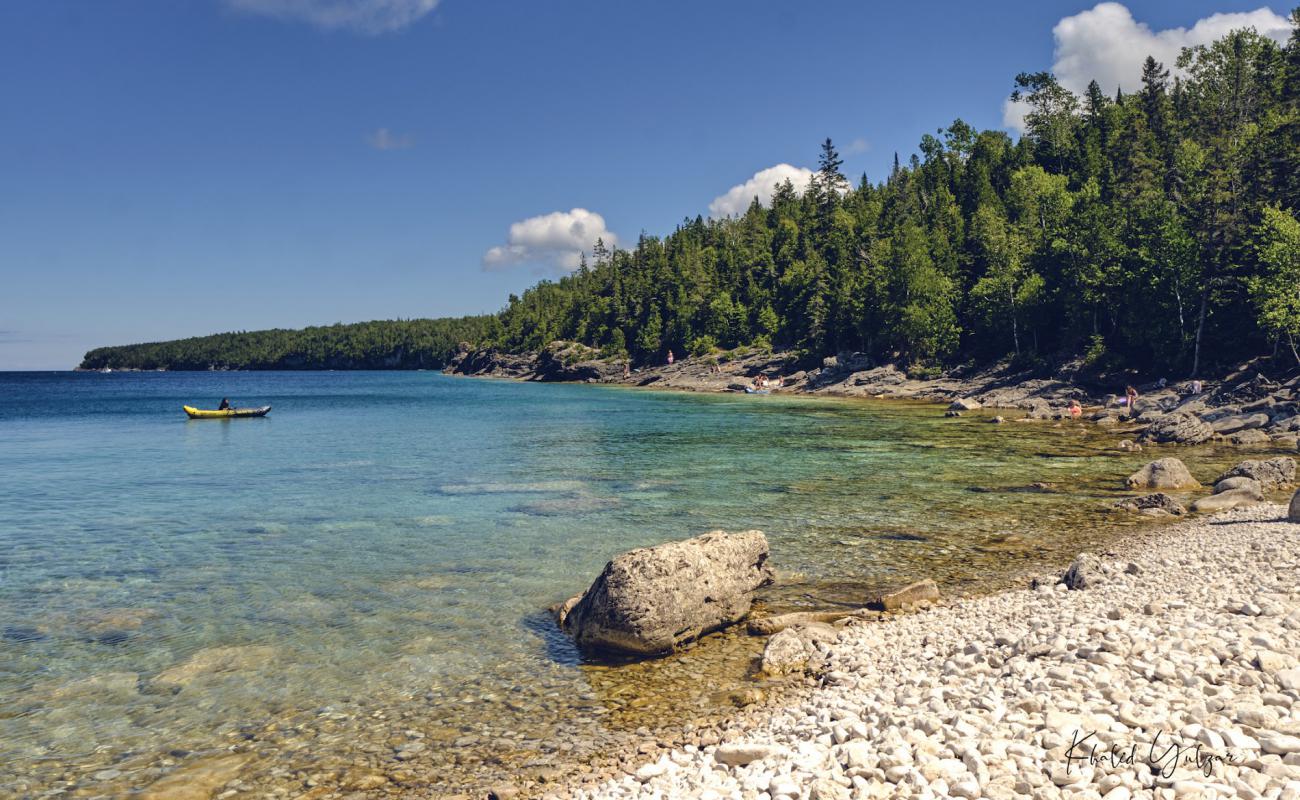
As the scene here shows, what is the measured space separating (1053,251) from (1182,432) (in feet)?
172

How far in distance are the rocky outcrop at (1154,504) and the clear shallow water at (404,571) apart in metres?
1.39

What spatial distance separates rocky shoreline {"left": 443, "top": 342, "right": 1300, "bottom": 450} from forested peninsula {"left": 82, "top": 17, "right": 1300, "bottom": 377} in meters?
3.61

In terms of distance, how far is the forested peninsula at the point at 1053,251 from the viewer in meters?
60.5

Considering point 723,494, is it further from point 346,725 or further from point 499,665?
point 346,725

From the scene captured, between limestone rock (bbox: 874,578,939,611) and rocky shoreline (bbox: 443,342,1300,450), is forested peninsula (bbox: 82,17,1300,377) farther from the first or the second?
limestone rock (bbox: 874,578,939,611)

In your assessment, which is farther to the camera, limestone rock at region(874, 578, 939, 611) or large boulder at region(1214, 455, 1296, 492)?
large boulder at region(1214, 455, 1296, 492)

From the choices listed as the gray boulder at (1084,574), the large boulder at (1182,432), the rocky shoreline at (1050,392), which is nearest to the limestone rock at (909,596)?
the gray boulder at (1084,574)

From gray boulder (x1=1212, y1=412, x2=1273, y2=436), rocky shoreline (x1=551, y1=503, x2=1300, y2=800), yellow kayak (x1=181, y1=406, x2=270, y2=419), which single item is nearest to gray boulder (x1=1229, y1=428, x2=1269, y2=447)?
gray boulder (x1=1212, y1=412, x2=1273, y2=436)

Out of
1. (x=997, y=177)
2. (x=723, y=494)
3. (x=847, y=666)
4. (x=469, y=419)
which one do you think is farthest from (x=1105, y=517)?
(x=997, y=177)

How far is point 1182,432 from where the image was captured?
39.8m

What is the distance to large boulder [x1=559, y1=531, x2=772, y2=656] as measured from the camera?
12891 mm

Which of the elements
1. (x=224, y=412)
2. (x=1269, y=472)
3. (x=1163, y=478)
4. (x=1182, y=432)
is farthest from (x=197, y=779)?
(x=224, y=412)

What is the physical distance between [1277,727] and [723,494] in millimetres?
21475

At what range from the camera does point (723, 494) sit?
2820 centimetres
